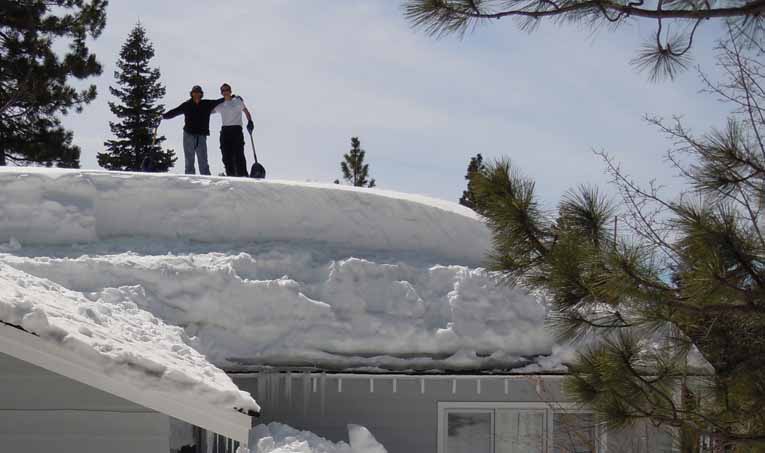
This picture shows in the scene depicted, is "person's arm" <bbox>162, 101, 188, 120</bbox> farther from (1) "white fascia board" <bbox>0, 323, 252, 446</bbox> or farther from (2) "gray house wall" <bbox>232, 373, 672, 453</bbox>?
(1) "white fascia board" <bbox>0, 323, 252, 446</bbox>

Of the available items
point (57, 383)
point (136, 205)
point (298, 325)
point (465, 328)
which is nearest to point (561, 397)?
point (465, 328)

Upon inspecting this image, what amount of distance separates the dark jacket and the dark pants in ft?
1.26

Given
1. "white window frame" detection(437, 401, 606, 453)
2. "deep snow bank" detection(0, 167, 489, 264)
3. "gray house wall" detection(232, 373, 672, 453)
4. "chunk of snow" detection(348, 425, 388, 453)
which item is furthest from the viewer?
"deep snow bank" detection(0, 167, 489, 264)

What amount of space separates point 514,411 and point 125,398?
22.0 feet

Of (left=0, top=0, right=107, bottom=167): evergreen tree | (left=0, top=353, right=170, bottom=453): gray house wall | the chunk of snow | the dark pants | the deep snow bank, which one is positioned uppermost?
(left=0, top=0, right=107, bottom=167): evergreen tree

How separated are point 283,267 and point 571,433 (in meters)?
3.67

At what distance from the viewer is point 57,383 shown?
15.2 ft

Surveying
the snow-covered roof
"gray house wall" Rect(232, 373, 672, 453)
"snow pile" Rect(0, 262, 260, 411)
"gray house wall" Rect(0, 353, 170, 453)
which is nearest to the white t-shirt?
"gray house wall" Rect(232, 373, 672, 453)

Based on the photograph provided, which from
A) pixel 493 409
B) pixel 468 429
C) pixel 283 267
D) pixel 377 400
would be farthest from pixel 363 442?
pixel 283 267

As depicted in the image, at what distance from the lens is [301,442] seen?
8.71m

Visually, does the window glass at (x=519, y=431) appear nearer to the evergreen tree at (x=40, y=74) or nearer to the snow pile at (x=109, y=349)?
the snow pile at (x=109, y=349)

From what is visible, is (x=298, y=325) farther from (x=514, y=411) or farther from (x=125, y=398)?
(x=125, y=398)

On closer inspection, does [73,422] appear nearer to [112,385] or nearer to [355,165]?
[112,385]

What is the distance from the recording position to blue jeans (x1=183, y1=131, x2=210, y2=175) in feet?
42.9
